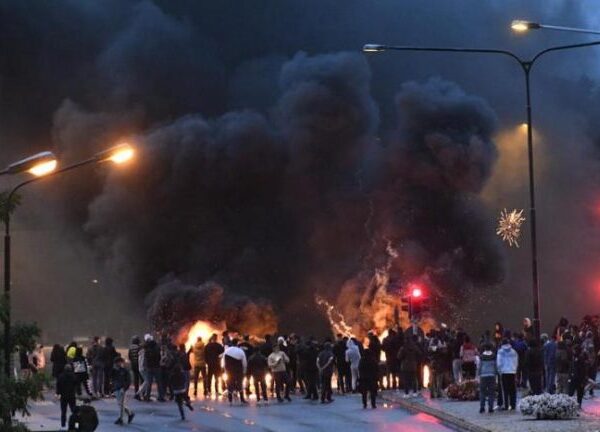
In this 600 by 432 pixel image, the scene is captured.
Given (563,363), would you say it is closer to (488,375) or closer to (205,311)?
(488,375)

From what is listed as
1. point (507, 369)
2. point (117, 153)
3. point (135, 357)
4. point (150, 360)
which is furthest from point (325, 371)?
point (117, 153)

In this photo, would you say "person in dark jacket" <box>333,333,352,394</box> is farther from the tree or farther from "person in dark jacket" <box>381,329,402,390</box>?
the tree

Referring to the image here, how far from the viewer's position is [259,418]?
80.8 ft

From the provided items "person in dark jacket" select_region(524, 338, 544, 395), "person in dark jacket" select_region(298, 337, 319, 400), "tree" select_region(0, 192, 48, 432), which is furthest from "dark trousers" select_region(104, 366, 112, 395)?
"tree" select_region(0, 192, 48, 432)

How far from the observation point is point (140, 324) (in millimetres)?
60938

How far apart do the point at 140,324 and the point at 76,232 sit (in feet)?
20.2

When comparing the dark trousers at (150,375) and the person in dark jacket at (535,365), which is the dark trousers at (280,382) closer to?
the dark trousers at (150,375)

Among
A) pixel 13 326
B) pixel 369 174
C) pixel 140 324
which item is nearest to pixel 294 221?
pixel 369 174

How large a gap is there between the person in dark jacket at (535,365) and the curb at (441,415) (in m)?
2.31

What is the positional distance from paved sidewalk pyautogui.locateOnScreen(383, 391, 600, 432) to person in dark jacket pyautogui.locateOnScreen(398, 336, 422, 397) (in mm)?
635

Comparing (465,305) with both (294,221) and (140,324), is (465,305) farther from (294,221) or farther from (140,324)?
(140,324)

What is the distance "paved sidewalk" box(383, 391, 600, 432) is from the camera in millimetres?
21312

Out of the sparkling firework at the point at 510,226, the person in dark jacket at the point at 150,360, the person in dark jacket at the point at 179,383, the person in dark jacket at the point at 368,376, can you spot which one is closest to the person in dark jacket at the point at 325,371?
the person in dark jacket at the point at 368,376

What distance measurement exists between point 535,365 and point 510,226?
2511 centimetres
